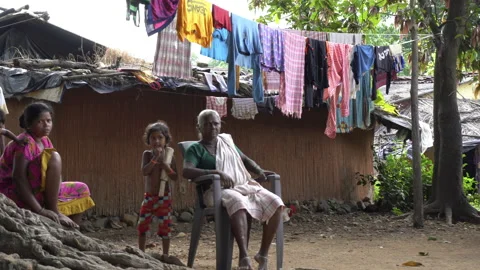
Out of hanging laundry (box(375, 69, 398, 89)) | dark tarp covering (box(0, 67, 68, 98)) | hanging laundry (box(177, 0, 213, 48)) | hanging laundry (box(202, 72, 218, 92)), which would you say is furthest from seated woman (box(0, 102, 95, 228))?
hanging laundry (box(375, 69, 398, 89))

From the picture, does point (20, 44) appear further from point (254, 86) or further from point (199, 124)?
point (199, 124)

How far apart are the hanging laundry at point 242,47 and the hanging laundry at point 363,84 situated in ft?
6.19

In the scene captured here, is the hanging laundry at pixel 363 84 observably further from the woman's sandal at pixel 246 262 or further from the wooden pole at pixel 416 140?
the woman's sandal at pixel 246 262

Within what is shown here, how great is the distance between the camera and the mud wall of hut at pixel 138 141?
940cm

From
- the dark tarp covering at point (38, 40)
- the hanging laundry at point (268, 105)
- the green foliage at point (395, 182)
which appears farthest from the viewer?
the green foliage at point (395, 182)

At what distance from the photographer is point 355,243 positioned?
841cm

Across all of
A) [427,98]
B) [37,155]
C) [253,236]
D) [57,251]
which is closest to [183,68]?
[253,236]

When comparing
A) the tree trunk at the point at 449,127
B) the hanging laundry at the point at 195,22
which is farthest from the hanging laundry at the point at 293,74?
the tree trunk at the point at 449,127

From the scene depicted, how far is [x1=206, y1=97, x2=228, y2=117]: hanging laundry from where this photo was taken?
10.3 metres

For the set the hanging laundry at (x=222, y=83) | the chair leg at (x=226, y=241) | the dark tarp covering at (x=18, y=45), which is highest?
the dark tarp covering at (x=18, y=45)

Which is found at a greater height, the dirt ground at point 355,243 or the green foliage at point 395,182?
the green foliage at point 395,182

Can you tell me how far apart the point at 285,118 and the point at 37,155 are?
316 inches

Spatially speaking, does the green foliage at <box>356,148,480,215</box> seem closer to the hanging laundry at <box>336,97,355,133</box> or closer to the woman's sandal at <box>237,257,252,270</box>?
the hanging laundry at <box>336,97,355,133</box>

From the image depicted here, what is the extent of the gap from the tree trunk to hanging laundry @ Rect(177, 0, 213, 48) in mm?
4561
